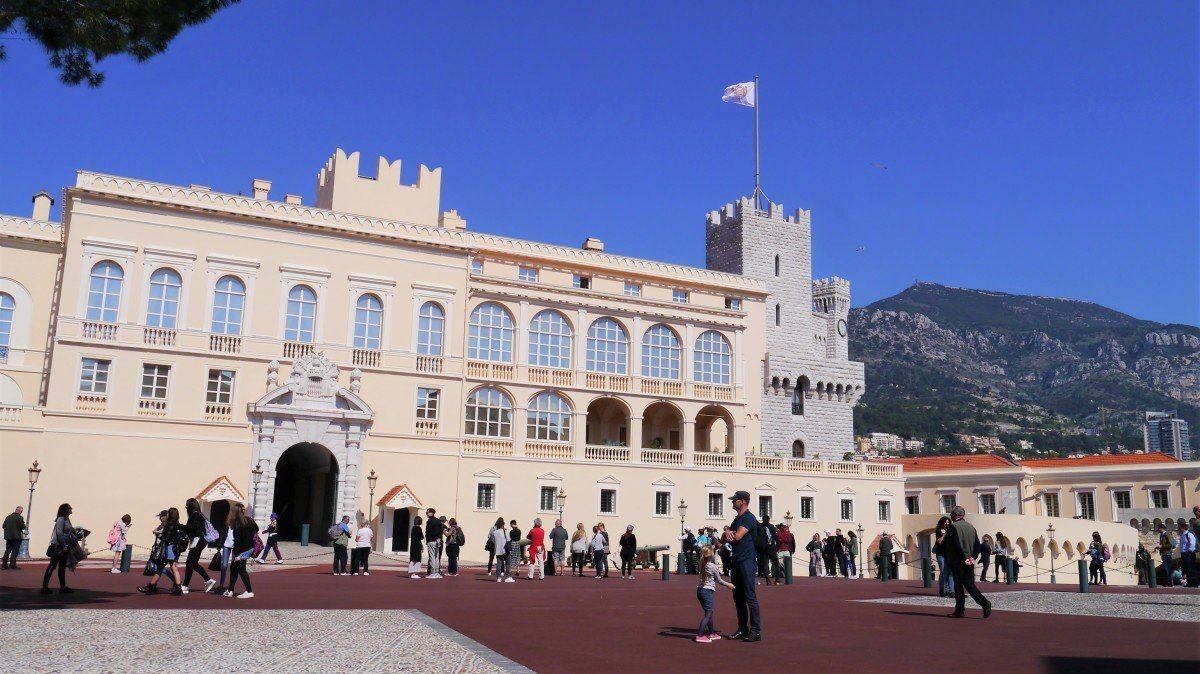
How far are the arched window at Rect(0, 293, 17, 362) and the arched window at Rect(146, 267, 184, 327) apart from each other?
6.66m

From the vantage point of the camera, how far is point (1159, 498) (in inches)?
2490

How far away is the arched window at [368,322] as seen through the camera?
4141cm

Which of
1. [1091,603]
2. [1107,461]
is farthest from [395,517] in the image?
[1107,461]

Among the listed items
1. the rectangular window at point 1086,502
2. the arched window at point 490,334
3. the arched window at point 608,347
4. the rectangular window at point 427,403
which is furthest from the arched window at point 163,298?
the rectangular window at point 1086,502

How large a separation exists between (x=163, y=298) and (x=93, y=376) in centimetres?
377

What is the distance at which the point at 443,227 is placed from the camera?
44.0 m

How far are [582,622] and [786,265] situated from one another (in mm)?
49006

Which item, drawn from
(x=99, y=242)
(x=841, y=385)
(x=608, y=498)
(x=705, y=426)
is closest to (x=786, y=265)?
(x=841, y=385)

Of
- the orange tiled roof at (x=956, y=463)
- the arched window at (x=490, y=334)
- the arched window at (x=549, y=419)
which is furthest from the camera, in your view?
the orange tiled roof at (x=956, y=463)

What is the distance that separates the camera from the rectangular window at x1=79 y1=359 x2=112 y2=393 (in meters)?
36.8

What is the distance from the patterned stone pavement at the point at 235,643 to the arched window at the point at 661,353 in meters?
33.2

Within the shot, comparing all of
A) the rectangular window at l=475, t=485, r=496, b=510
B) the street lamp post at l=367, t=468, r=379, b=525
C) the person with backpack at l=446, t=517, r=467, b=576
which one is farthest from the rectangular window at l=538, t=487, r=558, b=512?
the person with backpack at l=446, t=517, r=467, b=576

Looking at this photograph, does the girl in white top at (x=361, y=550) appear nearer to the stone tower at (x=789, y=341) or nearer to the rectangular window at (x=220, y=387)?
the rectangular window at (x=220, y=387)

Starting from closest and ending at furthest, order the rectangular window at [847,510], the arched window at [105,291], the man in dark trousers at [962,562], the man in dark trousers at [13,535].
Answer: the man in dark trousers at [962,562] < the man in dark trousers at [13,535] < the arched window at [105,291] < the rectangular window at [847,510]
